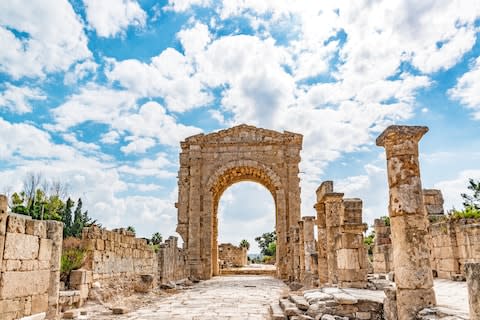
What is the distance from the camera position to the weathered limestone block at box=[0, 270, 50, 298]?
5.70 meters

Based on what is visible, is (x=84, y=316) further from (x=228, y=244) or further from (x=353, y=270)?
(x=228, y=244)

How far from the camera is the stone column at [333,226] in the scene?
10813mm

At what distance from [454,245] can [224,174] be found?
13.2 m

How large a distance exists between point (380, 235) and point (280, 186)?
642cm

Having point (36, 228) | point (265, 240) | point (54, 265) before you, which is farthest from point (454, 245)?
point (265, 240)

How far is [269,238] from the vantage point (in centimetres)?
5231

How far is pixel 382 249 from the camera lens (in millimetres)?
16047

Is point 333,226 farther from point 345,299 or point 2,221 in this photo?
point 2,221

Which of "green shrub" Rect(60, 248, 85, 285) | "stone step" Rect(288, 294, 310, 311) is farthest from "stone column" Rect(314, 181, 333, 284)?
"green shrub" Rect(60, 248, 85, 285)

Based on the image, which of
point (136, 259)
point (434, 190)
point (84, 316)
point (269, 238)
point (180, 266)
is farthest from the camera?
point (269, 238)

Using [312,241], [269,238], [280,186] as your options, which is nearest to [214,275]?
[280,186]

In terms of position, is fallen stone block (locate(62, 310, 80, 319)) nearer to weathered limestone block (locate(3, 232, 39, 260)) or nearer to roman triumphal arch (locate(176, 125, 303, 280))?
weathered limestone block (locate(3, 232, 39, 260))

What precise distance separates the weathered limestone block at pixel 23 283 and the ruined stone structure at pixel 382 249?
1260 cm

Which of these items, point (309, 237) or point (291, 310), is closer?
point (291, 310)
